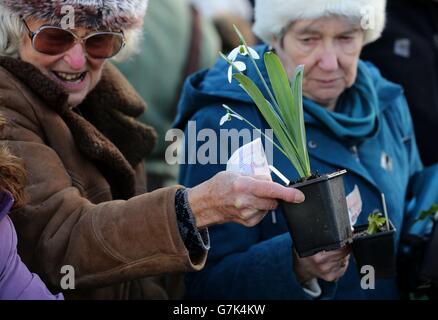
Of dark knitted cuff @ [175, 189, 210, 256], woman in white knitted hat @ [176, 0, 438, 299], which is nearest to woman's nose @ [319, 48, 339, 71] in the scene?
woman in white knitted hat @ [176, 0, 438, 299]

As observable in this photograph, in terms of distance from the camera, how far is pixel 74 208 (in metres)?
2.49

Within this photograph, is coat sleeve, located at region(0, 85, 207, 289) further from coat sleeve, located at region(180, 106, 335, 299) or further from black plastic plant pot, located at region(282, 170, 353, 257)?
coat sleeve, located at region(180, 106, 335, 299)

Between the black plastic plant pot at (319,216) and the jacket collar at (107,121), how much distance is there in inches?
25.8

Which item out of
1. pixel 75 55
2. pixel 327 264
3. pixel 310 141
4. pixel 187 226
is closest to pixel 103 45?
pixel 75 55

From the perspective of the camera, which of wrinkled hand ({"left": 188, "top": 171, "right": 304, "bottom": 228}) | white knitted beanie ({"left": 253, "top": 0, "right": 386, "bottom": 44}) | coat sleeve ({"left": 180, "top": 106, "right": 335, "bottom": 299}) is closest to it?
wrinkled hand ({"left": 188, "top": 171, "right": 304, "bottom": 228})

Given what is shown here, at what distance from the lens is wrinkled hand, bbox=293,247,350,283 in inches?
110

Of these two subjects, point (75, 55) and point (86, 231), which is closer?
point (86, 231)

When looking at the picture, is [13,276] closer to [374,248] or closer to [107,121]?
[107,121]

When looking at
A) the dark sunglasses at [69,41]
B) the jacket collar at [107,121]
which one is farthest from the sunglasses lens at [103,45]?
the jacket collar at [107,121]

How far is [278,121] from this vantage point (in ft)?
8.27

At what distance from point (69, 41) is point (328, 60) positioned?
3.23 ft

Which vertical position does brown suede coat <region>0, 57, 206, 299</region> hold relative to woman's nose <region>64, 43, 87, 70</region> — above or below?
below

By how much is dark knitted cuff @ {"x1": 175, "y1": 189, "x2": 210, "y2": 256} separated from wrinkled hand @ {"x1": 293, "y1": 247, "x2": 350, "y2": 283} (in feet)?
1.67
